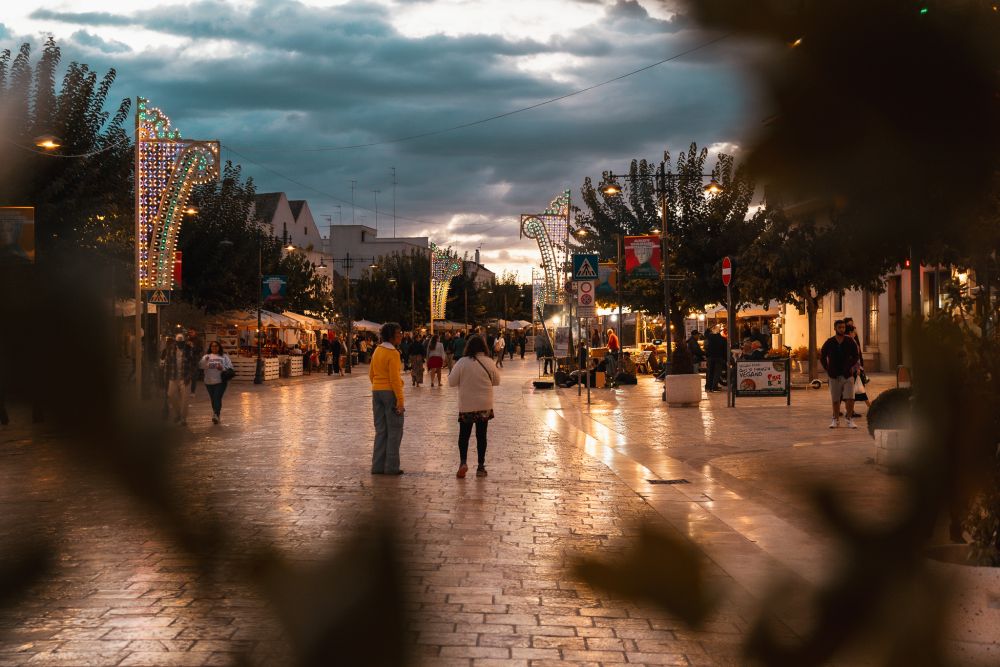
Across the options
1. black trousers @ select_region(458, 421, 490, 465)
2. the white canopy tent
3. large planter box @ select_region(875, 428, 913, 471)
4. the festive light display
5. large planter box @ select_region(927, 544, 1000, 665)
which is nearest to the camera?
large planter box @ select_region(927, 544, 1000, 665)

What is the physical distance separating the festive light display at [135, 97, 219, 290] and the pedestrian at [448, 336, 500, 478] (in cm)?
1023

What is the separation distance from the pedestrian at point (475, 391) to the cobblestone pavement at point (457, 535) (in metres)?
0.46

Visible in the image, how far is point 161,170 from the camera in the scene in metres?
1.25

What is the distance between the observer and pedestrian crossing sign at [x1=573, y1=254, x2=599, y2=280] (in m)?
24.5

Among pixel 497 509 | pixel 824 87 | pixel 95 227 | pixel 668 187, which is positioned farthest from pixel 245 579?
pixel 497 509

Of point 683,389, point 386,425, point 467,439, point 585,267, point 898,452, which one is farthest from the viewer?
point 585,267

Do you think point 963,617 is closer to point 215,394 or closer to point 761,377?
point 215,394

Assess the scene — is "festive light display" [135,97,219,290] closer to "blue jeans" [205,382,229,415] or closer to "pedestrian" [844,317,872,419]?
"pedestrian" [844,317,872,419]

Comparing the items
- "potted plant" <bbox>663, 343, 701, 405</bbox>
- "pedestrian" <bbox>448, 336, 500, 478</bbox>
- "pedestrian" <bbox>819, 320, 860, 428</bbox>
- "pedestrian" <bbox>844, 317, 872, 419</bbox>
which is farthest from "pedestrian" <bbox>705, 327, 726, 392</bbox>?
"pedestrian" <bbox>448, 336, 500, 478</bbox>

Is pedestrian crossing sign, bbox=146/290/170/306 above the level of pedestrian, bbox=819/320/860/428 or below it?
above

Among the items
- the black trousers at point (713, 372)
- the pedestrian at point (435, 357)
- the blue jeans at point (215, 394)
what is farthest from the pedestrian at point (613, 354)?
the blue jeans at point (215, 394)

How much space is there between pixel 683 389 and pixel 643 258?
5082 millimetres

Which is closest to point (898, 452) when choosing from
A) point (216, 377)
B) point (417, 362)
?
point (216, 377)

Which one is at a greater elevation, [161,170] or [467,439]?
[161,170]
